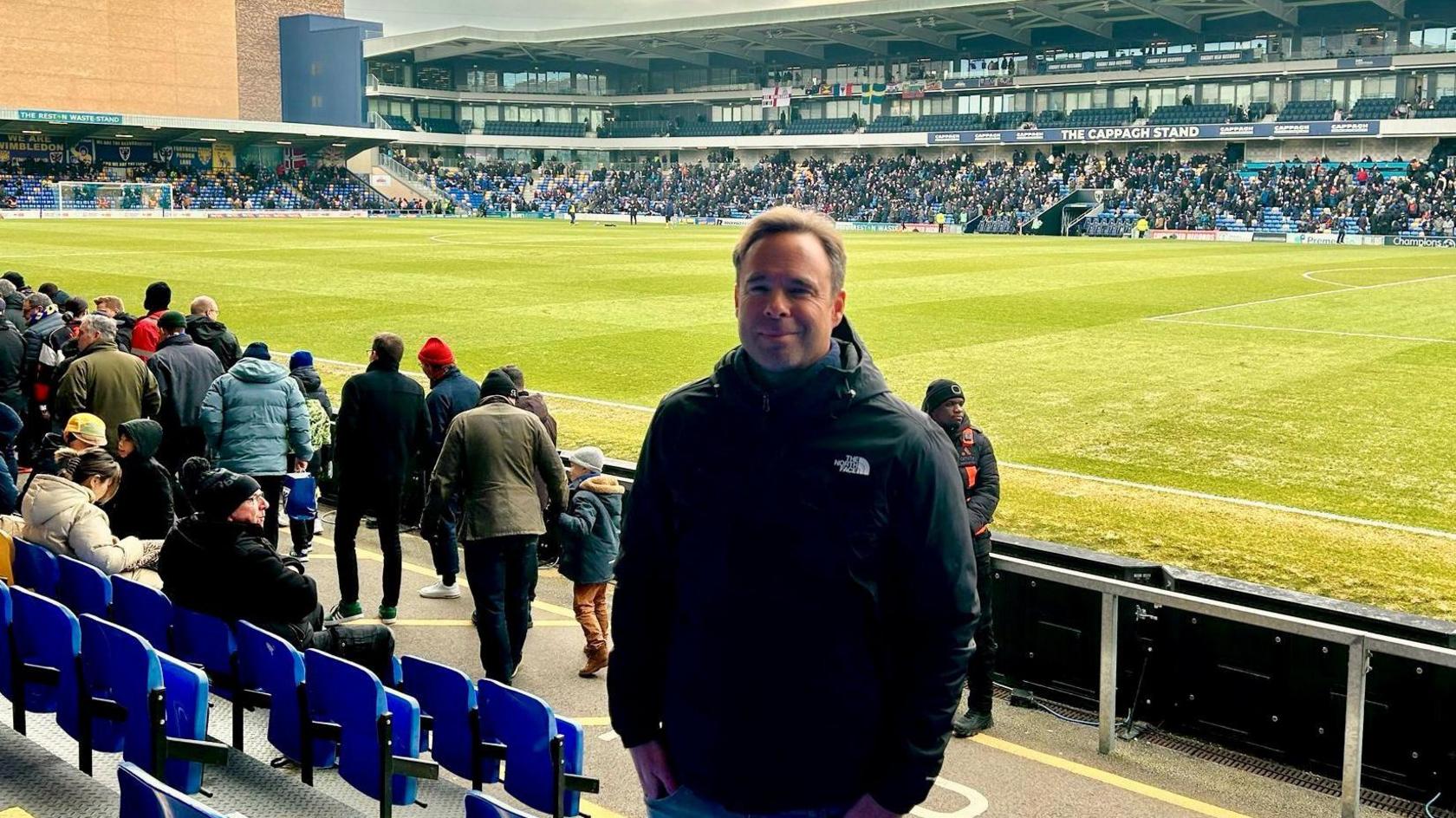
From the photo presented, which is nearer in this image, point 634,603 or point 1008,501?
point 634,603

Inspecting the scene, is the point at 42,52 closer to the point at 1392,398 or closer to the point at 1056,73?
the point at 1056,73

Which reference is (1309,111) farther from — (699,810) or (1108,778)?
(699,810)

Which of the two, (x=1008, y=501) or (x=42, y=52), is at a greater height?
(x=42, y=52)

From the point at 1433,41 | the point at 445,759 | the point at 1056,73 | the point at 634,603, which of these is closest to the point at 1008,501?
the point at 445,759

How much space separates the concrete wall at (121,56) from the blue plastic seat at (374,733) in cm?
8818

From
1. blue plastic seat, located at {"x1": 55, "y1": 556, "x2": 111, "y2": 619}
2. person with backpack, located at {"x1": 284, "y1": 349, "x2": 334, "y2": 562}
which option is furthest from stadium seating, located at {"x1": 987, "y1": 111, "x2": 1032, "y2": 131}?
blue plastic seat, located at {"x1": 55, "y1": 556, "x2": 111, "y2": 619}

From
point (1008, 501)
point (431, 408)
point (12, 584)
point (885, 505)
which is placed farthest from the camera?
point (1008, 501)

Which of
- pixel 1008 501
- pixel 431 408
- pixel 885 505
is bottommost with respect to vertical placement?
pixel 1008 501

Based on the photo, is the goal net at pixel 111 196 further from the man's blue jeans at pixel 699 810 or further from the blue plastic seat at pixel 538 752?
the man's blue jeans at pixel 699 810

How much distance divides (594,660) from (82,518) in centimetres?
278

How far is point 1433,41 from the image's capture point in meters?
74.0

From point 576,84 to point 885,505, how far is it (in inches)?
4737

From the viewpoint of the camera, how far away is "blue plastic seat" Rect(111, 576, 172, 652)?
6008mm

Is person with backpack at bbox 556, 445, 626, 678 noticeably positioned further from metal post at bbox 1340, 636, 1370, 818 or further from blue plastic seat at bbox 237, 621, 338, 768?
metal post at bbox 1340, 636, 1370, 818
